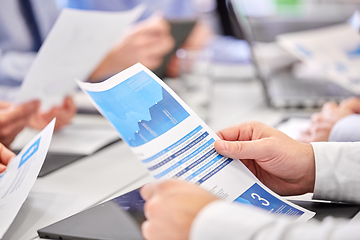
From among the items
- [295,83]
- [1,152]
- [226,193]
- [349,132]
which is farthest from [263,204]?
[295,83]

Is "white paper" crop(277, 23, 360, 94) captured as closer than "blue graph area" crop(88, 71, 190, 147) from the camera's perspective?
No

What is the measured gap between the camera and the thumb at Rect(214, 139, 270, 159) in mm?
527

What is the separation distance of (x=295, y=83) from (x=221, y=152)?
0.87 m

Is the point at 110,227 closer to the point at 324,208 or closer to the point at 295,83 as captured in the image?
the point at 324,208

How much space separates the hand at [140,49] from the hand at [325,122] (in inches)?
23.7

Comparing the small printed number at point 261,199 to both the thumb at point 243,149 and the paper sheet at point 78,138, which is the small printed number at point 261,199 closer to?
the thumb at point 243,149

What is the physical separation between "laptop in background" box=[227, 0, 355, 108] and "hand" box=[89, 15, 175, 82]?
239 mm

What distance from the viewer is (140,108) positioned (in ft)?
1.65

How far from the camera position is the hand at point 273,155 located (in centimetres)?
54

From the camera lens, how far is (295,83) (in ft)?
4.33

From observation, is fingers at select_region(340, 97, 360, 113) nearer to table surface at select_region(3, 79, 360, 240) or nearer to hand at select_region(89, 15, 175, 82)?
table surface at select_region(3, 79, 360, 240)

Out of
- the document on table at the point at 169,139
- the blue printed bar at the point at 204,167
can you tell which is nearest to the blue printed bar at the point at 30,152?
the document on table at the point at 169,139

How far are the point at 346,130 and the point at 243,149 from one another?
308 mm

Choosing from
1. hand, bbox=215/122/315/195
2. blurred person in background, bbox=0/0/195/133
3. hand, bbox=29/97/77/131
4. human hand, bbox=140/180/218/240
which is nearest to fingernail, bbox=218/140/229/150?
hand, bbox=215/122/315/195
